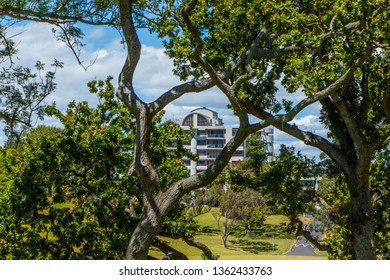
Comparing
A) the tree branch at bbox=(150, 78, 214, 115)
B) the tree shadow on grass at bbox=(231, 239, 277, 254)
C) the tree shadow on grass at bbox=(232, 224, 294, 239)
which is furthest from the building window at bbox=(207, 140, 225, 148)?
the tree branch at bbox=(150, 78, 214, 115)

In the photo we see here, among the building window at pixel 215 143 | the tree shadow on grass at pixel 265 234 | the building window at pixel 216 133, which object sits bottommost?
the tree shadow on grass at pixel 265 234

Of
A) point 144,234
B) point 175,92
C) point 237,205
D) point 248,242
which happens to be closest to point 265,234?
point 248,242

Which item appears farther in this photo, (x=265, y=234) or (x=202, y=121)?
(x=202, y=121)

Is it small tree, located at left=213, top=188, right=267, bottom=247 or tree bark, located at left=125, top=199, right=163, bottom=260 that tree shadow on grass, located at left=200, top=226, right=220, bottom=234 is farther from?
tree bark, located at left=125, top=199, right=163, bottom=260

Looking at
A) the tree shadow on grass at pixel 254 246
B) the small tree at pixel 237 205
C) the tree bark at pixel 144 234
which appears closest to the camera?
the tree bark at pixel 144 234

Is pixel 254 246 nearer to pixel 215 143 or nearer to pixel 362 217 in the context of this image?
pixel 215 143

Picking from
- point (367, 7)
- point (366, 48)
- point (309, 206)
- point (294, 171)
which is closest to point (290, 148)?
point (294, 171)

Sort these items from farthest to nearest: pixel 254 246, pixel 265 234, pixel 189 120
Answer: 1. pixel 189 120
2. pixel 265 234
3. pixel 254 246

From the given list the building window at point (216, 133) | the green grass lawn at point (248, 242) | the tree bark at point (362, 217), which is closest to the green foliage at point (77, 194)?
the tree bark at point (362, 217)

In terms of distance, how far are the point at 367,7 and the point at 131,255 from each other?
4084 millimetres

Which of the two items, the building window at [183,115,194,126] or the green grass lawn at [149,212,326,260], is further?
the building window at [183,115,194,126]

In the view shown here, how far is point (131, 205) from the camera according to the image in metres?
8.29

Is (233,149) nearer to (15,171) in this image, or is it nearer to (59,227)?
(59,227)

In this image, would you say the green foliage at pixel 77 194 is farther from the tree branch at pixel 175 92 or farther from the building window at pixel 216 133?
the building window at pixel 216 133
